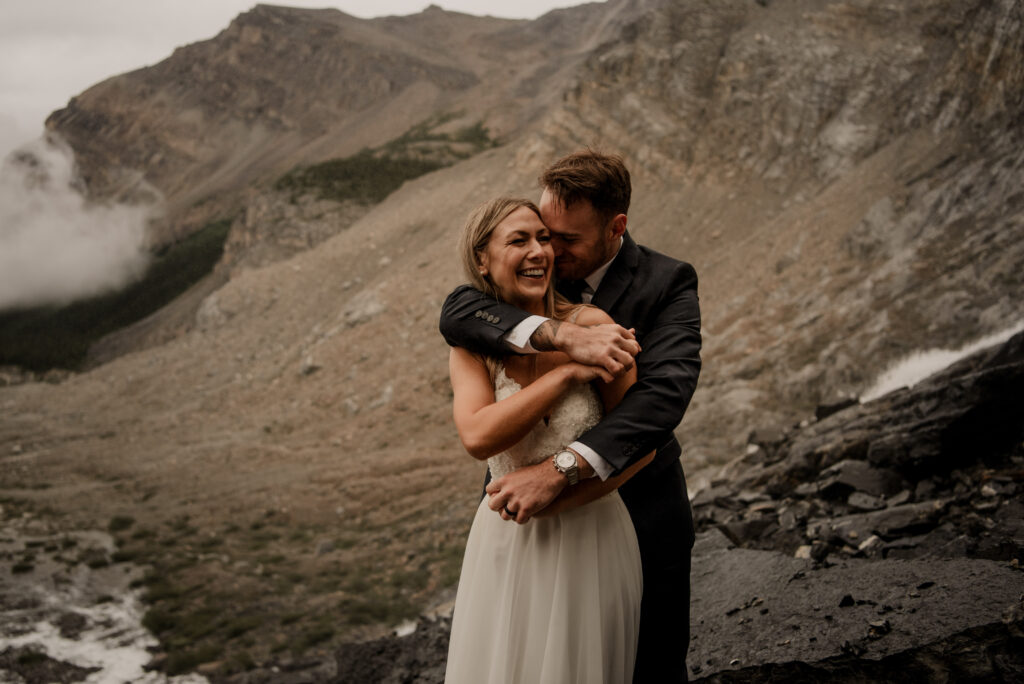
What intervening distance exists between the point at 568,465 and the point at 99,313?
7800cm

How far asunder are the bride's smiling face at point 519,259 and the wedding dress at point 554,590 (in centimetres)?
35

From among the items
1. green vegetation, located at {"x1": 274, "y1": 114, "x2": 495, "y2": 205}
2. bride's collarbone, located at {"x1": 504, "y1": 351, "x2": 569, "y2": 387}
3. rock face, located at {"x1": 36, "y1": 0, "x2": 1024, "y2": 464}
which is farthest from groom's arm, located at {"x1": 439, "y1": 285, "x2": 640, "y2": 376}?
green vegetation, located at {"x1": 274, "y1": 114, "x2": 495, "y2": 205}

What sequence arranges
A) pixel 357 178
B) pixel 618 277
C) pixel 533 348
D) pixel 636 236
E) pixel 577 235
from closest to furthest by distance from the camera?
pixel 533 348
pixel 577 235
pixel 618 277
pixel 636 236
pixel 357 178

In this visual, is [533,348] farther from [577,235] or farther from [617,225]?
[617,225]

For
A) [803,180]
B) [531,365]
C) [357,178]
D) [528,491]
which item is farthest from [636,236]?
[357,178]

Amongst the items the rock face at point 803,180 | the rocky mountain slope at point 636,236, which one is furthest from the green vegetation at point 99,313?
the rocky mountain slope at point 636,236

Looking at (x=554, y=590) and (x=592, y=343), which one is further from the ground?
(x=592, y=343)

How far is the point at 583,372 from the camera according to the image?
265cm

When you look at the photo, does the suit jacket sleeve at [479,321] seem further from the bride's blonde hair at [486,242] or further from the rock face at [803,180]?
the rock face at [803,180]

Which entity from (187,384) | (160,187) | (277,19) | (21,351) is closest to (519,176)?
(187,384)

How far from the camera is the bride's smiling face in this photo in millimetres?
2922

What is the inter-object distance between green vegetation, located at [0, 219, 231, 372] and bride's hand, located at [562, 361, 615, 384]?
60.1 meters

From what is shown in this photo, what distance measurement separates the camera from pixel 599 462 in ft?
8.70

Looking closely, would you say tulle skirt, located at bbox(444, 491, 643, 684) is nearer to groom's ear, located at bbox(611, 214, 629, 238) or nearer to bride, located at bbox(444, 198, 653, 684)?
bride, located at bbox(444, 198, 653, 684)
